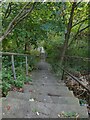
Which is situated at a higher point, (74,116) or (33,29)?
(33,29)

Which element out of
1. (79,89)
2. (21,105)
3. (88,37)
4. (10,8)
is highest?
(10,8)

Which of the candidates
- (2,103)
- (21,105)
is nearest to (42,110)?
(21,105)

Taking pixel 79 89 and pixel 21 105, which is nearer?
pixel 21 105

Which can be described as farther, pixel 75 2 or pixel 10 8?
pixel 75 2

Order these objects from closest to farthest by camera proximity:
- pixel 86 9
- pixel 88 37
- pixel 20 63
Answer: pixel 20 63 < pixel 86 9 < pixel 88 37

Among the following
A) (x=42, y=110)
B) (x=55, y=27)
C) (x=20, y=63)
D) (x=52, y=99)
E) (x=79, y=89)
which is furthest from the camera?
(x=55, y=27)

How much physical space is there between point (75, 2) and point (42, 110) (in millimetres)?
5877

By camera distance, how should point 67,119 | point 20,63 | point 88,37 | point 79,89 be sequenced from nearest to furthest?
point 67,119
point 79,89
point 20,63
point 88,37

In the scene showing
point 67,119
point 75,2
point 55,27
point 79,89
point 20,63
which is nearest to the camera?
point 67,119

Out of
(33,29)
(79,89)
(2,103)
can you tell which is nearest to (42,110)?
(2,103)

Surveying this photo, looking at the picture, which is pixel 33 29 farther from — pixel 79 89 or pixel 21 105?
pixel 21 105

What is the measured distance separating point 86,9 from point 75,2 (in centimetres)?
214

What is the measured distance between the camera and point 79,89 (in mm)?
5230

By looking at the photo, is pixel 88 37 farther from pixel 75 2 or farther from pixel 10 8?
pixel 10 8
